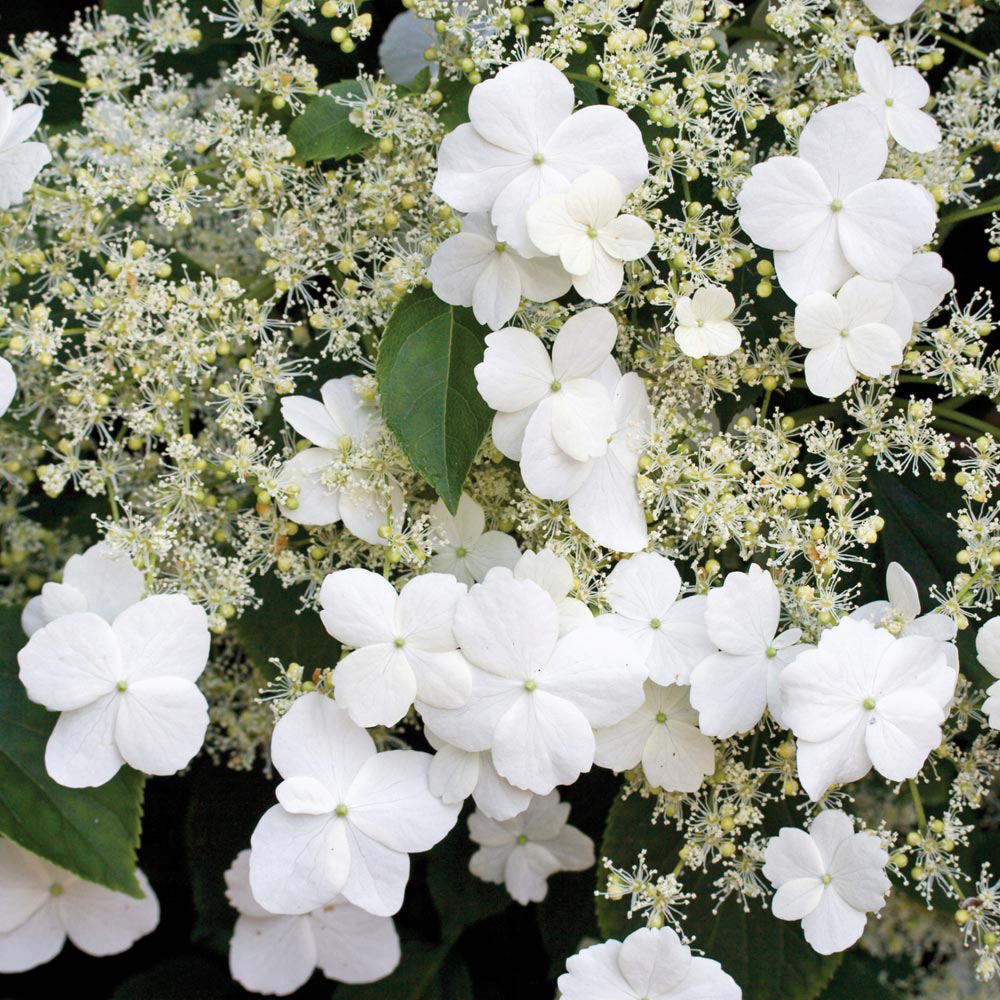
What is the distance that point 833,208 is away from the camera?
27.7 inches

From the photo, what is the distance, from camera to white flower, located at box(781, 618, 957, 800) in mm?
642

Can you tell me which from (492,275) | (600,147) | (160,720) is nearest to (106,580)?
(160,720)

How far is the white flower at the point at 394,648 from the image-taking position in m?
0.67

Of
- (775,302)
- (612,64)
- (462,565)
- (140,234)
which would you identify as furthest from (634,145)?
(140,234)

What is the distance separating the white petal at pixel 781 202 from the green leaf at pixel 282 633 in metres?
0.45

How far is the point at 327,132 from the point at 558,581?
36 cm

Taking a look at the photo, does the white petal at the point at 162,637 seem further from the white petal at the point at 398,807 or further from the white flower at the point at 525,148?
the white flower at the point at 525,148

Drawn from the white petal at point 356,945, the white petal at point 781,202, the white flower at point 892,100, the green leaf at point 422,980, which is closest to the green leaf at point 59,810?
the white petal at point 356,945

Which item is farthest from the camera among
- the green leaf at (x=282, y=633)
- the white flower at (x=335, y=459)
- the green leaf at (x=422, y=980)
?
the green leaf at (x=422, y=980)

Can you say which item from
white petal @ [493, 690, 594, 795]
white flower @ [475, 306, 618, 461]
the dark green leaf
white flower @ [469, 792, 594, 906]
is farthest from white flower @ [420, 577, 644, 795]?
the dark green leaf

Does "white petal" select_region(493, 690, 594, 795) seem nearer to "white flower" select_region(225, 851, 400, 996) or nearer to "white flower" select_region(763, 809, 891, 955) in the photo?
"white flower" select_region(763, 809, 891, 955)

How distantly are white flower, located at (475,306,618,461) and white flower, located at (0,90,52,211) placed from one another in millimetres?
340

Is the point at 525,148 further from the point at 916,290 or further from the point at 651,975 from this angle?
the point at 651,975

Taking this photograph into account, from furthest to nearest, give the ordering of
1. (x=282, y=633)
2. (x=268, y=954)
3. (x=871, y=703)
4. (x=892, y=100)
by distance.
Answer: (x=268, y=954) → (x=282, y=633) → (x=892, y=100) → (x=871, y=703)
